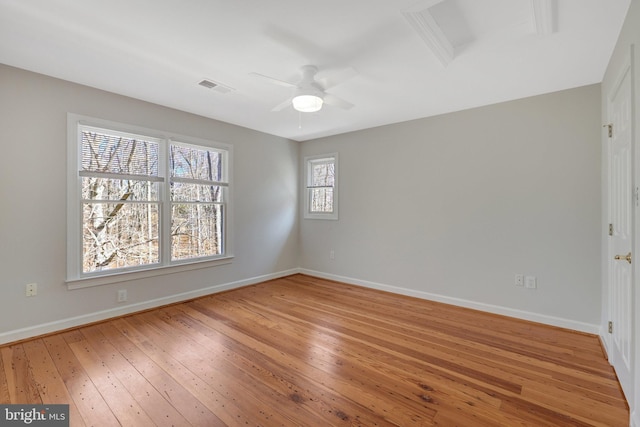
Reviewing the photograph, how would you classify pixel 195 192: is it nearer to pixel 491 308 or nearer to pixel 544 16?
pixel 544 16

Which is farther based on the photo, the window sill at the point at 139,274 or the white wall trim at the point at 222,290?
the window sill at the point at 139,274

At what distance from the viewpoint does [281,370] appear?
213cm

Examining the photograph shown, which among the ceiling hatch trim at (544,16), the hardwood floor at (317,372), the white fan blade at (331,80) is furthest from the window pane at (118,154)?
the ceiling hatch trim at (544,16)

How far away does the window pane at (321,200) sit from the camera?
195 inches

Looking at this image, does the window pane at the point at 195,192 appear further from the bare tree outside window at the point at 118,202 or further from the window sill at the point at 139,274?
the window sill at the point at 139,274

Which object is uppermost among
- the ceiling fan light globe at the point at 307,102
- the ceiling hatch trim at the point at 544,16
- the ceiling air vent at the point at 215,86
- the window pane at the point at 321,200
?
the ceiling air vent at the point at 215,86

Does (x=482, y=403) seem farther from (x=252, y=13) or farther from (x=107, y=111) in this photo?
(x=107, y=111)

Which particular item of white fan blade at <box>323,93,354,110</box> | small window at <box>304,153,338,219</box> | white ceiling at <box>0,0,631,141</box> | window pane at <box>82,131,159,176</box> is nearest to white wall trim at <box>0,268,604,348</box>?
small window at <box>304,153,338,219</box>

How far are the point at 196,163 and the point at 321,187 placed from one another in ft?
6.92

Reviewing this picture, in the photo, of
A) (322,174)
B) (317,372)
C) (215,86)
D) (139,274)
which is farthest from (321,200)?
(317,372)

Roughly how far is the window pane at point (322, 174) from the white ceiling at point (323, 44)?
1.87 m

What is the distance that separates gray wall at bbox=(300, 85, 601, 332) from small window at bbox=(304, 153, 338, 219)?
18 centimetres

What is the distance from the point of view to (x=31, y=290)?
2.62m

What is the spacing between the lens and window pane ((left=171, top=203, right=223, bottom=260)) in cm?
370
